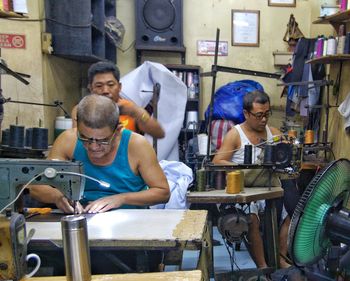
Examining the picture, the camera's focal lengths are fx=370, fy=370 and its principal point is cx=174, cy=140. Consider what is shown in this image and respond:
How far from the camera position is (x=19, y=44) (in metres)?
2.98

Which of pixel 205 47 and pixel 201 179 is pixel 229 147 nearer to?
pixel 201 179

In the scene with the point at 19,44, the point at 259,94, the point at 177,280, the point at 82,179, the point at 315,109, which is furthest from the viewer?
the point at 315,109

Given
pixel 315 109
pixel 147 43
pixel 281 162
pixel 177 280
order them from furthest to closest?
pixel 147 43, pixel 315 109, pixel 281 162, pixel 177 280

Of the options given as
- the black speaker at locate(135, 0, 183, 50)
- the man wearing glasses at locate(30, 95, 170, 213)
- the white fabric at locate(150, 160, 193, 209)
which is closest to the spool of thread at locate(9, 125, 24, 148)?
the man wearing glasses at locate(30, 95, 170, 213)

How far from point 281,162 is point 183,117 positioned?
2.00 m

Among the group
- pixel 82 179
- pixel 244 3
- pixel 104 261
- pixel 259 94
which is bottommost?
pixel 104 261

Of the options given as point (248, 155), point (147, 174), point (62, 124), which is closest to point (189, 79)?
point (62, 124)

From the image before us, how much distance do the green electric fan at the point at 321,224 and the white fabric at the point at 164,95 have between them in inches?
112

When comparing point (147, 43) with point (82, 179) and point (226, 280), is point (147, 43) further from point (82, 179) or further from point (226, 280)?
point (82, 179)

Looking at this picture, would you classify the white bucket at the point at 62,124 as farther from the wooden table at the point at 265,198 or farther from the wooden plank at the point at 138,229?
the wooden plank at the point at 138,229

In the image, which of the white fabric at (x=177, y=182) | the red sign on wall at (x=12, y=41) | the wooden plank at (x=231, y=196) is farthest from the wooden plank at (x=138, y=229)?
Result: the red sign on wall at (x=12, y=41)

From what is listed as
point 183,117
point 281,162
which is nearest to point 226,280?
point 281,162

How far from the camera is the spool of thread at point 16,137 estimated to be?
7.75ft

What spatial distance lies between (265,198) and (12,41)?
7.50 feet
